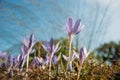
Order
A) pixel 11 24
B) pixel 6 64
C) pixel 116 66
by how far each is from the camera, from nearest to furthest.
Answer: pixel 6 64 < pixel 116 66 < pixel 11 24

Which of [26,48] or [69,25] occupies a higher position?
[69,25]

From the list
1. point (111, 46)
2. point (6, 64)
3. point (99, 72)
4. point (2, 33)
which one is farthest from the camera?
point (111, 46)

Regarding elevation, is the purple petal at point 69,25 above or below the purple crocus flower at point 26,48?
above

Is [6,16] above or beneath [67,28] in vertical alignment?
above

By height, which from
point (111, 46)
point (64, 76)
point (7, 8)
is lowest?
point (64, 76)

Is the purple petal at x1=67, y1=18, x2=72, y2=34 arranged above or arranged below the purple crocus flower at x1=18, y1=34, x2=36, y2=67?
above

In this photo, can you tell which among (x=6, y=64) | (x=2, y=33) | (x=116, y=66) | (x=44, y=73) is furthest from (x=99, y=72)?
(x=2, y=33)

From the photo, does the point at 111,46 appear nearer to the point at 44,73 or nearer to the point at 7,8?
the point at 7,8

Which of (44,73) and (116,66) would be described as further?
(116,66)

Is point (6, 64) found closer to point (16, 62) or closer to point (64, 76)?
point (16, 62)

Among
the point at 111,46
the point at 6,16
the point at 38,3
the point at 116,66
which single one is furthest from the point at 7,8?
the point at 111,46
